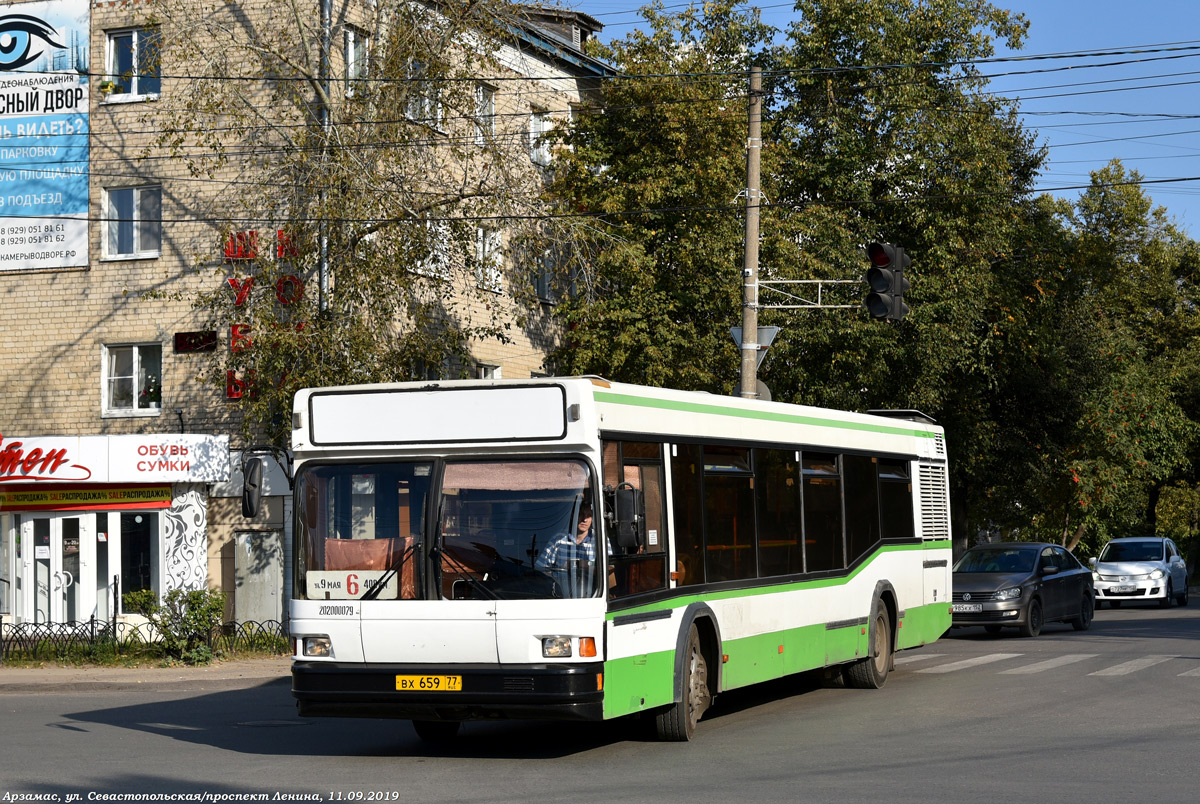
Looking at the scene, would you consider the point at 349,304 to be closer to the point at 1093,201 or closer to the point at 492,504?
the point at 492,504

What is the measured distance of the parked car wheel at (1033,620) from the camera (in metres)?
24.2

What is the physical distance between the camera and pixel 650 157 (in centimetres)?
3048

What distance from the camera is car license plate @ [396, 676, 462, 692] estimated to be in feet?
34.8

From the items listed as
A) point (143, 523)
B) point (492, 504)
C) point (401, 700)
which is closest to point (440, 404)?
point (492, 504)

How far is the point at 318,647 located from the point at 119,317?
66.8 feet

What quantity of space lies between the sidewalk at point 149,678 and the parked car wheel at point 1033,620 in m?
11.5

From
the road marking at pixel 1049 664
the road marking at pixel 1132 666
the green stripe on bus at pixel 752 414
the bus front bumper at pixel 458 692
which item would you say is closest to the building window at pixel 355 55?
the green stripe on bus at pixel 752 414

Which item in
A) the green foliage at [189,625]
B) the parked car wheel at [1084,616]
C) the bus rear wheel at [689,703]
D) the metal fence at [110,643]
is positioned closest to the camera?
the bus rear wheel at [689,703]

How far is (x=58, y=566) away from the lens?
28547mm

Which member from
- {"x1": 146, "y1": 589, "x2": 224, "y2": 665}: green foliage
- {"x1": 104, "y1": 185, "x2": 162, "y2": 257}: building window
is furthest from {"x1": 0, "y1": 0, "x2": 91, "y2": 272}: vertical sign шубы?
{"x1": 146, "y1": 589, "x2": 224, "y2": 665}: green foliage

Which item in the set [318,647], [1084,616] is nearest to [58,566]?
[1084,616]

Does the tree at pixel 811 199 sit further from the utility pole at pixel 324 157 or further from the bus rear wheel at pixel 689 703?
the bus rear wheel at pixel 689 703

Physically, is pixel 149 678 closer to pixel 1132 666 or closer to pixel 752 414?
pixel 752 414

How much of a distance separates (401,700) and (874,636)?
23.1 feet
